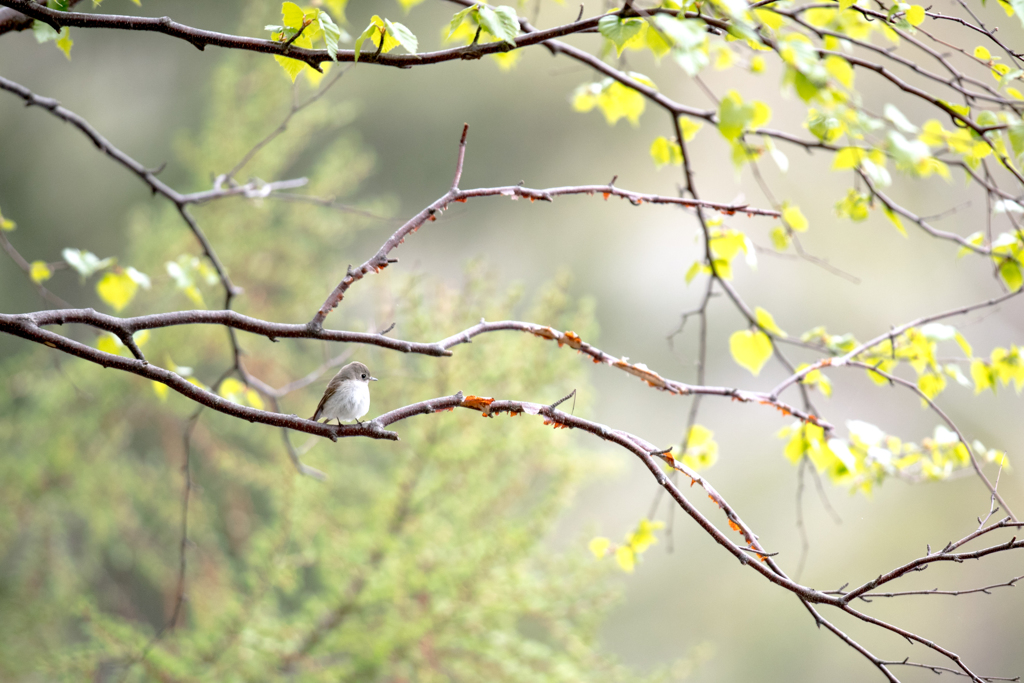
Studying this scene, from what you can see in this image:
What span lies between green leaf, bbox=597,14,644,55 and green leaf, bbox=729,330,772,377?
0.56 metres

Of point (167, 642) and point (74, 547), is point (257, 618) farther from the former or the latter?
point (74, 547)

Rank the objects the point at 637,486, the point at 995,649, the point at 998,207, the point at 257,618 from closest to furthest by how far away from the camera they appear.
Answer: the point at 998,207
the point at 257,618
the point at 995,649
the point at 637,486

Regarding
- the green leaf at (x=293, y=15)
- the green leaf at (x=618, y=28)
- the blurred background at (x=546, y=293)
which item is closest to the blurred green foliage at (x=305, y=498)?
the blurred background at (x=546, y=293)

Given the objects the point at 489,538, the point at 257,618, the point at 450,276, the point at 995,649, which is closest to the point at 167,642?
the point at 257,618

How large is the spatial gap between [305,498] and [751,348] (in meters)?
1.51

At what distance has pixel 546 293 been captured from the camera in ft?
7.23

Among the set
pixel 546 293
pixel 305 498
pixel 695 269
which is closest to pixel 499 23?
pixel 695 269

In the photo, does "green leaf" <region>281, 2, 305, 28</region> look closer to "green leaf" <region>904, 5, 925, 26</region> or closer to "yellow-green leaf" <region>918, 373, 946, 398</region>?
"green leaf" <region>904, 5, 925, 26</region>

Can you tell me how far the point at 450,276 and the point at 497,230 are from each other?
0.35 meters

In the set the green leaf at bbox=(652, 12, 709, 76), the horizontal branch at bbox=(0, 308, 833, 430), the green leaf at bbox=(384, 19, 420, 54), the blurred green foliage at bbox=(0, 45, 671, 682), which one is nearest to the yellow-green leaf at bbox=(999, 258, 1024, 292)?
the horizontal branch at bbox=(0, 308, 833, 430)

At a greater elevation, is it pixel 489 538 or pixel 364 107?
pixel 364 107

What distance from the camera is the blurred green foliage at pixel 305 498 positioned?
6.64 feet

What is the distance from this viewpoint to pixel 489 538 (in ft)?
6.93

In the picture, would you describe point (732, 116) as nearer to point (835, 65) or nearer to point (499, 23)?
point (499, 23)
